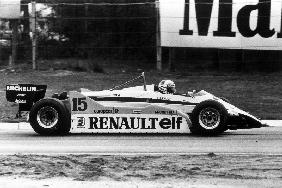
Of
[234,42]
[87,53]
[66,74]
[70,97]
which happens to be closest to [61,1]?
[87,53]

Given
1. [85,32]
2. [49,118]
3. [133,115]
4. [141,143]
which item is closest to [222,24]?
[85,32]

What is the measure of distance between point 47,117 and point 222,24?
1021 cm

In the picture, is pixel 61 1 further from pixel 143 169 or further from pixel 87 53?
pixel 143 169

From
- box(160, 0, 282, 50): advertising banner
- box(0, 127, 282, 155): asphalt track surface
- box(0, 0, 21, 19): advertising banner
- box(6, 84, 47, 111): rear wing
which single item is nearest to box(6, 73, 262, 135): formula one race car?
box(0, 127, 282, 155): asphalt track surface

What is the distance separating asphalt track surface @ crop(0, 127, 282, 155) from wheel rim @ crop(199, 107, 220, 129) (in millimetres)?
278

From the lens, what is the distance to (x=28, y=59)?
74.9 ft

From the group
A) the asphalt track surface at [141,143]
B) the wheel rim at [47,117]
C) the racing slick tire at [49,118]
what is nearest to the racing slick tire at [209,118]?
the asphalt track surface at [141,143]

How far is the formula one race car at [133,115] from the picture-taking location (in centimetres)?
1279

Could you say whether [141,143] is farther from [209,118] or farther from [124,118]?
[209,118]

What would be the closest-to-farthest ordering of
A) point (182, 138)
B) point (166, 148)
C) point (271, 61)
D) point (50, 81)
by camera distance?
point (166, 148) → point (182, 138) → point (50, 81) → point (271, 61)

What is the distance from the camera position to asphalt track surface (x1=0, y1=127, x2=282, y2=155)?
35.5 feet

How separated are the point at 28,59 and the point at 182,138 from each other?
11.6 m

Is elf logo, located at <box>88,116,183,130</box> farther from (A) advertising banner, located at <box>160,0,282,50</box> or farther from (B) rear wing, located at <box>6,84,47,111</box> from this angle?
(A) advertising banner, located at <box>160,0,282,50</box>

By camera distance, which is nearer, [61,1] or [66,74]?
[66,74]
